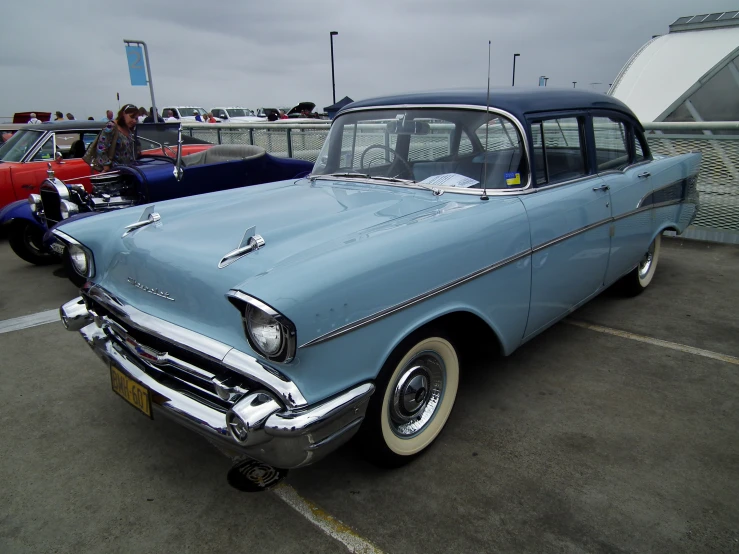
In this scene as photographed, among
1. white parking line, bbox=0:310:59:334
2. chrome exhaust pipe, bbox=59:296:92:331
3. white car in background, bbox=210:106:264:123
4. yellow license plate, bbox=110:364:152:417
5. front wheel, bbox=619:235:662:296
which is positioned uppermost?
white car in background, bbox=210:106:264:123

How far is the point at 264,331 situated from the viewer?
1.74m

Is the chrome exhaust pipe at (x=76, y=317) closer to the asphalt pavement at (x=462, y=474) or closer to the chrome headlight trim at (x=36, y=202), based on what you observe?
the asphalt pavement at (x=462, y=474)

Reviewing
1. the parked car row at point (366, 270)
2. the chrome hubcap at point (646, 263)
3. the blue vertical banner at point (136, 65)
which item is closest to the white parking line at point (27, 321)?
the parked car row at point (366, 270)

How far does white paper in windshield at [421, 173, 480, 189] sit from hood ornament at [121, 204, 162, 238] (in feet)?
4.67

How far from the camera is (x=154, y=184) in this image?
504 centimetres

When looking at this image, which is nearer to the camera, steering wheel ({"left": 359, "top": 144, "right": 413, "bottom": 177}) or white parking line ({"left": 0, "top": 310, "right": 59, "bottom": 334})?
steering wheel ({"left": 359, "top": 144, "right": 413, "bottom": 177})

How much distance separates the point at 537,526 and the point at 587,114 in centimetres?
255

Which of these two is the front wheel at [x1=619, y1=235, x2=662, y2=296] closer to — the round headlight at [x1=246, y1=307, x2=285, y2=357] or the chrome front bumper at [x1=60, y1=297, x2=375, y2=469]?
the chrome front bumper at [x1=60, y1=297, x2=375, y2=469]

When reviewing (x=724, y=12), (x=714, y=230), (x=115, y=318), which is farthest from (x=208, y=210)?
(x=724, y=12)

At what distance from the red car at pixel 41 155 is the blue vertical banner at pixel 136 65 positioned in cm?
430

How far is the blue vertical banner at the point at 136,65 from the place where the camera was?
10.8 meters

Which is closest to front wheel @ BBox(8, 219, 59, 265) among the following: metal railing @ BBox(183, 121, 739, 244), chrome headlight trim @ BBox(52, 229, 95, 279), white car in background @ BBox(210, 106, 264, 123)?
chrome headlight trim @ BBox(52, 229, 95, 279)

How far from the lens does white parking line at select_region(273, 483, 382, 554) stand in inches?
74.4

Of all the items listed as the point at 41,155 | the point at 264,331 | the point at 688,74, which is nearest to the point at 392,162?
the point at 264,331
